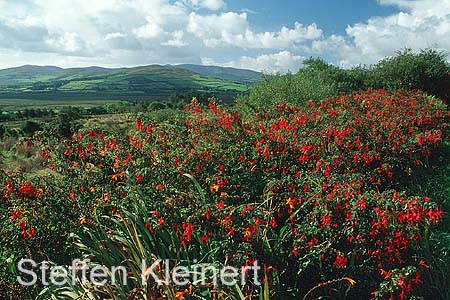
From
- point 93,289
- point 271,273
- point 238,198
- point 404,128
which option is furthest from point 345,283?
point 404,128

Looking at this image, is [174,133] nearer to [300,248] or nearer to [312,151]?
[312,151]

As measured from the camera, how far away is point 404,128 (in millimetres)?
7074

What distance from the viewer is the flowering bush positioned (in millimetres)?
3273

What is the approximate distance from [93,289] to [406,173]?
5.04 metres

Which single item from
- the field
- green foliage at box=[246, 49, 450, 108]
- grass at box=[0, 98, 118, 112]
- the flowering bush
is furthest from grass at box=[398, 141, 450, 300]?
grass at box=[0, 98, 118, 112]

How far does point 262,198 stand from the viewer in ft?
13.5

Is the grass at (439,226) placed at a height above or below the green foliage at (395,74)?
below

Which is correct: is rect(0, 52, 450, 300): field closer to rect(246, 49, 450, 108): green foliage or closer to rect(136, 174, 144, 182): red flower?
rect(136, 174, 144, 182): red flower

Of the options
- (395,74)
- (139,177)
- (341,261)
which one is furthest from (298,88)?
(341,261)

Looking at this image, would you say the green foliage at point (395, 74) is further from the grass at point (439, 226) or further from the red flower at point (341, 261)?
the red flower at point (341, 261)

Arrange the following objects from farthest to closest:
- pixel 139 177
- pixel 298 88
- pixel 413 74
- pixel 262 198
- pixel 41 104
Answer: pixel 41 104 < pixel 413 74 < pixel 298 88 < pixel 262 198 < pixel 139 177

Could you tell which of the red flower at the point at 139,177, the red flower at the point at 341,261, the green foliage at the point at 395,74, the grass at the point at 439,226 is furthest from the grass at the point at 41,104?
the red flower at the point at 341,261

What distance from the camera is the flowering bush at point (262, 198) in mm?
3273

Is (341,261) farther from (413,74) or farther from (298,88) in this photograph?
(413,74)
